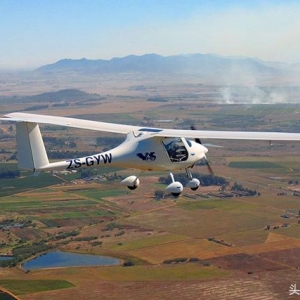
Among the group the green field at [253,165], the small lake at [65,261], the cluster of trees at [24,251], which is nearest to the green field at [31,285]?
the small lake at [65,261]

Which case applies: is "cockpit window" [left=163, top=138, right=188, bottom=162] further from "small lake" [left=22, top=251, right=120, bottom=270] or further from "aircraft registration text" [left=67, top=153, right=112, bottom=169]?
"small lake" [left=22, top=251, right=120, bottom=270]

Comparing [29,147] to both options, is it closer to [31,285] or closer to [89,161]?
[89,161]

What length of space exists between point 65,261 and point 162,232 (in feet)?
32.0

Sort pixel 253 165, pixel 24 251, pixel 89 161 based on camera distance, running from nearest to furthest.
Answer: pixel 89 161 → pixel 24 251 → pixel 253 165

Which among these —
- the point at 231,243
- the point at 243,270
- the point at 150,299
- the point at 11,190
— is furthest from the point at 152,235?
the point at 11,190

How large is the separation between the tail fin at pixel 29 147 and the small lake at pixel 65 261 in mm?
24846

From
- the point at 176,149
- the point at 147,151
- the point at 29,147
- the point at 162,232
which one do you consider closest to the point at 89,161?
the point at 147,151

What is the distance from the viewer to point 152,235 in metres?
56.0

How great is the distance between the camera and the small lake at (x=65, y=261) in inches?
1946

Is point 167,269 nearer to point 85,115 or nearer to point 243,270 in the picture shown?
point 243,270

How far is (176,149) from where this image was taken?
29.2 m

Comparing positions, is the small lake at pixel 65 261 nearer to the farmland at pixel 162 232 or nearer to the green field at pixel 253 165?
the farmland at pixel 162 232

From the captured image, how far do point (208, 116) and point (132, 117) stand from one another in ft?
55.8

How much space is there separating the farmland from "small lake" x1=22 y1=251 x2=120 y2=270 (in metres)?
1.02
